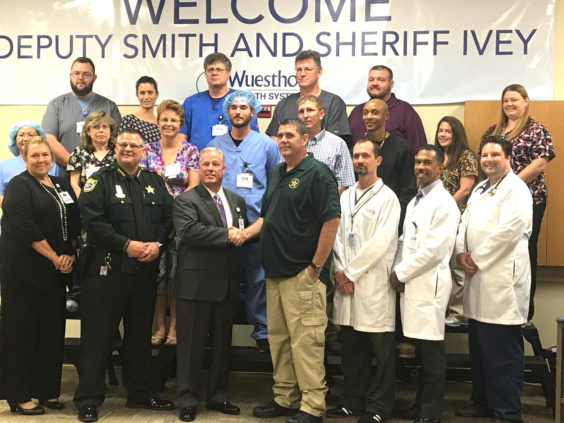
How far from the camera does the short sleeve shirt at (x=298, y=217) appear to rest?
165 inches

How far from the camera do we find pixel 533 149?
5062 millimetres

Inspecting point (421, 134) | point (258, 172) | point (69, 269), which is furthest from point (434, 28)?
point (69, 269)

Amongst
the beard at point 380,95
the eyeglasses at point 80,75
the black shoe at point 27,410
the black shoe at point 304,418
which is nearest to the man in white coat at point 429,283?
the black shoe at point 304,418

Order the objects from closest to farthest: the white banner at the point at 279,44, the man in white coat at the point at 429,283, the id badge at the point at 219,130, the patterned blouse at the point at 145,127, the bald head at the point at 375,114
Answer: the man in white coat at the point at 429,283
the bald head at the point at 375,114
the id badge at the point at 219,130
the patterned blouse at the point at 145,127
the white banner at the point at 279,44

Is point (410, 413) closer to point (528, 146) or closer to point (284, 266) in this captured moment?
point (284, 266)

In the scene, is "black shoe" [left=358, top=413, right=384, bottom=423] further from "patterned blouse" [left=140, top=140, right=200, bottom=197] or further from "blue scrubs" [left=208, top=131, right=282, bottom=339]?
"patterned blouse" [left=140, top=140, right=200, bottom=197]

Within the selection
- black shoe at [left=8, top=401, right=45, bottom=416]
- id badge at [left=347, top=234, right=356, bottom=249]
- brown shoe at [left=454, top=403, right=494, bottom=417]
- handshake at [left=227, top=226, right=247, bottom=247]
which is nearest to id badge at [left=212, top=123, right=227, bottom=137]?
handshake at [left=227, top=226, right=247, bottom=247]

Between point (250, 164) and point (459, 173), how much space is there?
1633 mm

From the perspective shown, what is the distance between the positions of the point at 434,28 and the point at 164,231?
2907 millimetres

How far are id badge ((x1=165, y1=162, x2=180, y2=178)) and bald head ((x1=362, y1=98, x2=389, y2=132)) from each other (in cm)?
136

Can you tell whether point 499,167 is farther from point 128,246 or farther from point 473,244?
point 128,246

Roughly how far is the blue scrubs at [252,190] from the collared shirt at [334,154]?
0.31m

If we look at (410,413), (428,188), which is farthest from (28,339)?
(428,188)

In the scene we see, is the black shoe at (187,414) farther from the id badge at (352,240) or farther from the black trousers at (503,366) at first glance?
the black trousers at (503,366)
